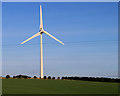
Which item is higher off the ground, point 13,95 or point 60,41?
point 60,41

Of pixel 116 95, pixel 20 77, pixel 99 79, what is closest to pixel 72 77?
pixel 99 79

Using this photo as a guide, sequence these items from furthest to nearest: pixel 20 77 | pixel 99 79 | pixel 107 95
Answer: pixel 20 77
pixel 99 79
pixel 107 95

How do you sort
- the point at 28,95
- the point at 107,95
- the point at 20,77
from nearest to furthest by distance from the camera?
the point at 28,95 → the point at 107,95 → the point at 20,77

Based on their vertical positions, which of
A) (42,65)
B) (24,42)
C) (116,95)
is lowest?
(116,95)

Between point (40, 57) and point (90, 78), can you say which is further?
point (40, 57)

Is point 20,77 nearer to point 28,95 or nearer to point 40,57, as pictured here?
point 40,57

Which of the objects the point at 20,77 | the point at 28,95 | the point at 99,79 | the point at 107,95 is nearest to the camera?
the point at 28,95

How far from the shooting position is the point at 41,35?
68000 millimetres

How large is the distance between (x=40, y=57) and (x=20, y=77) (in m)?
7.24

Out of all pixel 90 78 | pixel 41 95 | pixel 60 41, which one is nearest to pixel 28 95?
pixel 41 95

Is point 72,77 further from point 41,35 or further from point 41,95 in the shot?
point 41,95

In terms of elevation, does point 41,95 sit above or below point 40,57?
below

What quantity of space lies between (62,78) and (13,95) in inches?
1305

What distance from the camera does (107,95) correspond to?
108 feet
